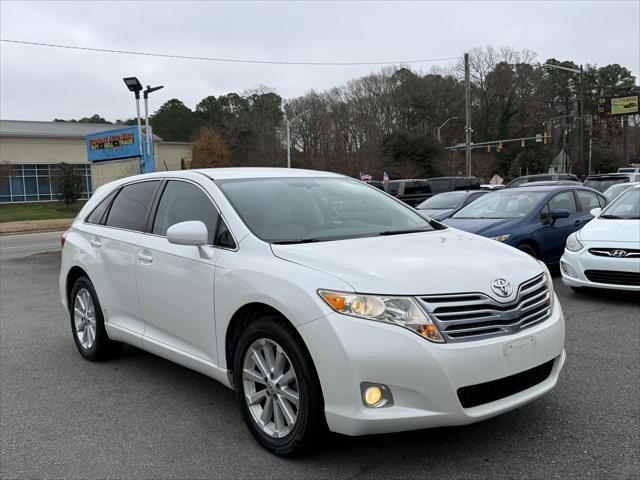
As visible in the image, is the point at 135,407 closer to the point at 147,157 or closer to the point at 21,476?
the point at 21,476

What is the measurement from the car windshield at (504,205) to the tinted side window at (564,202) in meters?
0.22

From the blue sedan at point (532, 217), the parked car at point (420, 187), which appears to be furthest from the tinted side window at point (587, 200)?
the parked car at point (420, 187)

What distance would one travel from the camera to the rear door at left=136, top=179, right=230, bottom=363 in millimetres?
3842

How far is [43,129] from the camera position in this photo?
2210 inches

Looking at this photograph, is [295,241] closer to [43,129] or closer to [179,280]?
[179,280]

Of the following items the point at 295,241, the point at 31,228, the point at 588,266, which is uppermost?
the point at 295,241

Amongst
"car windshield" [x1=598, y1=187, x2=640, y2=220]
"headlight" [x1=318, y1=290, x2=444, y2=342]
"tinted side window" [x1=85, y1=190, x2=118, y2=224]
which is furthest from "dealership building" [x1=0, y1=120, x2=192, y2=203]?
"headlight" [x1=318, y1=290, x2=444, y2=342]

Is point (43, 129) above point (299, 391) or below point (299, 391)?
above

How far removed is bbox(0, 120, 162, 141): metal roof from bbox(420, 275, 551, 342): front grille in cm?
5541

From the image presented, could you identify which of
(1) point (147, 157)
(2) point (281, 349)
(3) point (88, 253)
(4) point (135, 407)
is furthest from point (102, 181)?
(2) point (281, 349)

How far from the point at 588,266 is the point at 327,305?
5.42 m

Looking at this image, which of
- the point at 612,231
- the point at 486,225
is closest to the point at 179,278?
the point at 612,231

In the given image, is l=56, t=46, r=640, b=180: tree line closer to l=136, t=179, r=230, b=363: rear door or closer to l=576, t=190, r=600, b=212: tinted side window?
l=576, t=190, r=600, b=212: tinted side window

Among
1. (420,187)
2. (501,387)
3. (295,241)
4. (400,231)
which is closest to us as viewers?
(501,387)
